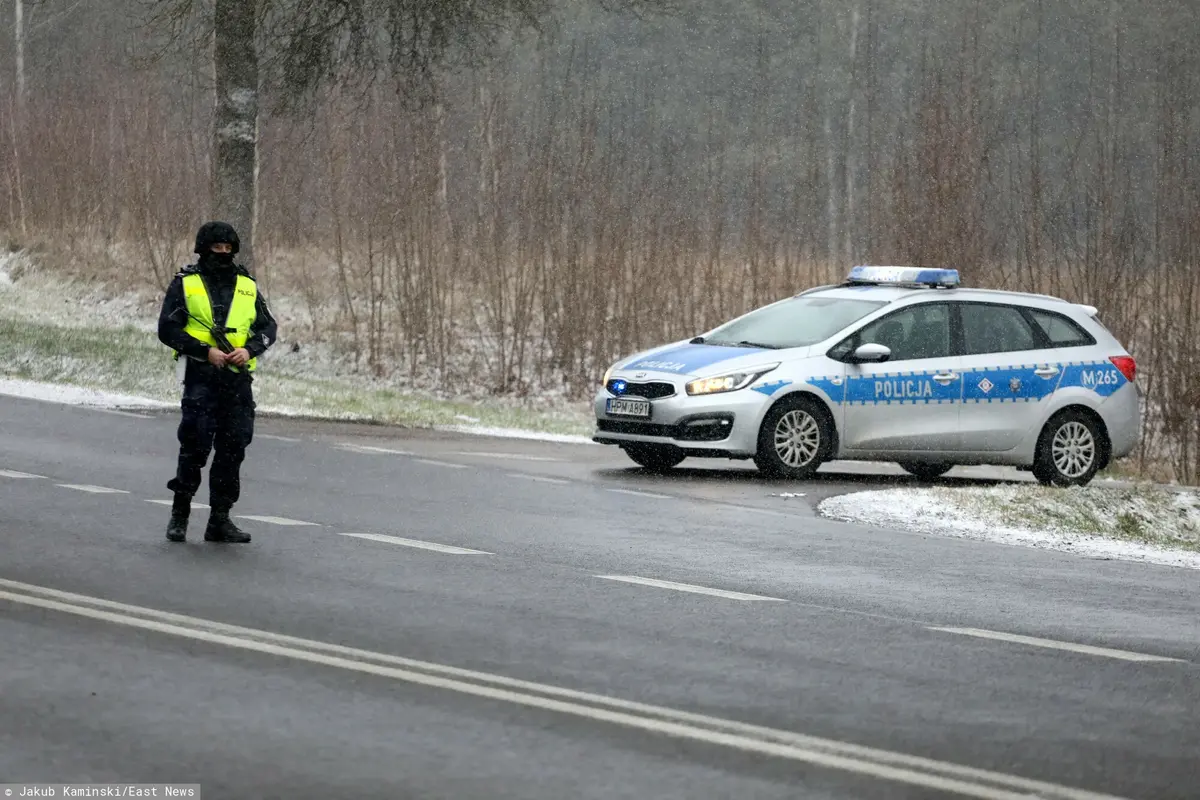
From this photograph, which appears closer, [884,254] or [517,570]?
[517,570]

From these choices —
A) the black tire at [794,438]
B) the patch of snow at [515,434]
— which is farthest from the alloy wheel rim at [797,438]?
the patch of snow at [515,434]

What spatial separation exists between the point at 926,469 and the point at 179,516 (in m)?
10.1

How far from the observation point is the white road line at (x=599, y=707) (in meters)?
6.19

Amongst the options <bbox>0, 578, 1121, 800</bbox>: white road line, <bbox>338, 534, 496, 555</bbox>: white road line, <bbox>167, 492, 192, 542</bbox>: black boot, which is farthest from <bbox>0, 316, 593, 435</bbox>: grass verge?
<bbox>0, 578, 1121, 800</bbox>: white road line

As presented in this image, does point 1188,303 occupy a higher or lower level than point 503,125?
lower

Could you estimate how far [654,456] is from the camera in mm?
18438

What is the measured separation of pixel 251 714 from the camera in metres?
6.80

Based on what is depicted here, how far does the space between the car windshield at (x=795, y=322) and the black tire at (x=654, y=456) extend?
1.17 meters

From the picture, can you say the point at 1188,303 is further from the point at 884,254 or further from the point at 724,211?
the point at 724,211

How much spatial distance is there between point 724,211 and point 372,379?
19.8 ft

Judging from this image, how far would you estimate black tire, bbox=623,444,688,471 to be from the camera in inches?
718

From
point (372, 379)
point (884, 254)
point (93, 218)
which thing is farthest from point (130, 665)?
point (93, 218)

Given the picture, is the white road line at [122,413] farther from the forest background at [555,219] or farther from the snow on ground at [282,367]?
the forest background at [555,219]

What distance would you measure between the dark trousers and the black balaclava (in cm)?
56
